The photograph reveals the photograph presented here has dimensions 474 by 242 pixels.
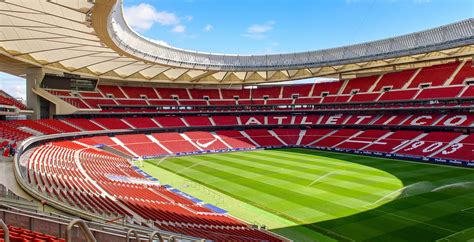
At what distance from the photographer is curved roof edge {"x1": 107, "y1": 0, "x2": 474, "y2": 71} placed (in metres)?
37.8

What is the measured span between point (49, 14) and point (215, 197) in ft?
57.7

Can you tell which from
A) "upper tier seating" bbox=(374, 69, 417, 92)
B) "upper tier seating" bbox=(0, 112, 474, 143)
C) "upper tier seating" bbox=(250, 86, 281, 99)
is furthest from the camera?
"upper tier seating" bbox=(250, 86, 281, 99)

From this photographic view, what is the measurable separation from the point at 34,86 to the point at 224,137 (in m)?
28.1

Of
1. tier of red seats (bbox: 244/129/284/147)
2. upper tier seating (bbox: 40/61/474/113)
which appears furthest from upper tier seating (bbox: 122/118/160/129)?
tier of red seats (bbox: 244/129/284/147)

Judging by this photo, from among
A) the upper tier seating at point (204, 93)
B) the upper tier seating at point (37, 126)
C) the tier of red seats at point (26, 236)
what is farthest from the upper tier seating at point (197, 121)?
the tier of red seats at point (26, 236)

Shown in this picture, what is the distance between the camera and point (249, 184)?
28781 mm

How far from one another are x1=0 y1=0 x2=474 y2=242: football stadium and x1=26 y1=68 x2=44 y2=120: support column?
0.57 feet

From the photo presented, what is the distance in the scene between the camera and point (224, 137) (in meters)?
55.0

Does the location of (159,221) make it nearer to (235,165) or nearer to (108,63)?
(235,165)

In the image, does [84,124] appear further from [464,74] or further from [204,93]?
[464,74]

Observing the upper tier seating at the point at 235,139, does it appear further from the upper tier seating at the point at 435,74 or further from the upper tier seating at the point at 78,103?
the upper tier seating at the point at 435,74

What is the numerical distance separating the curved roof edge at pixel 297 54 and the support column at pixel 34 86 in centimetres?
1480

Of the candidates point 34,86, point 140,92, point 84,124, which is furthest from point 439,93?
point 34,86

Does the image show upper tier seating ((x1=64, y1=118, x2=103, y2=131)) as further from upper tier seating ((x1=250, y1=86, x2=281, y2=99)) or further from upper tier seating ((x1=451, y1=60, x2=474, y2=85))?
upper tier seating ((x1=451, y1=60, x2=474, y2=85))
